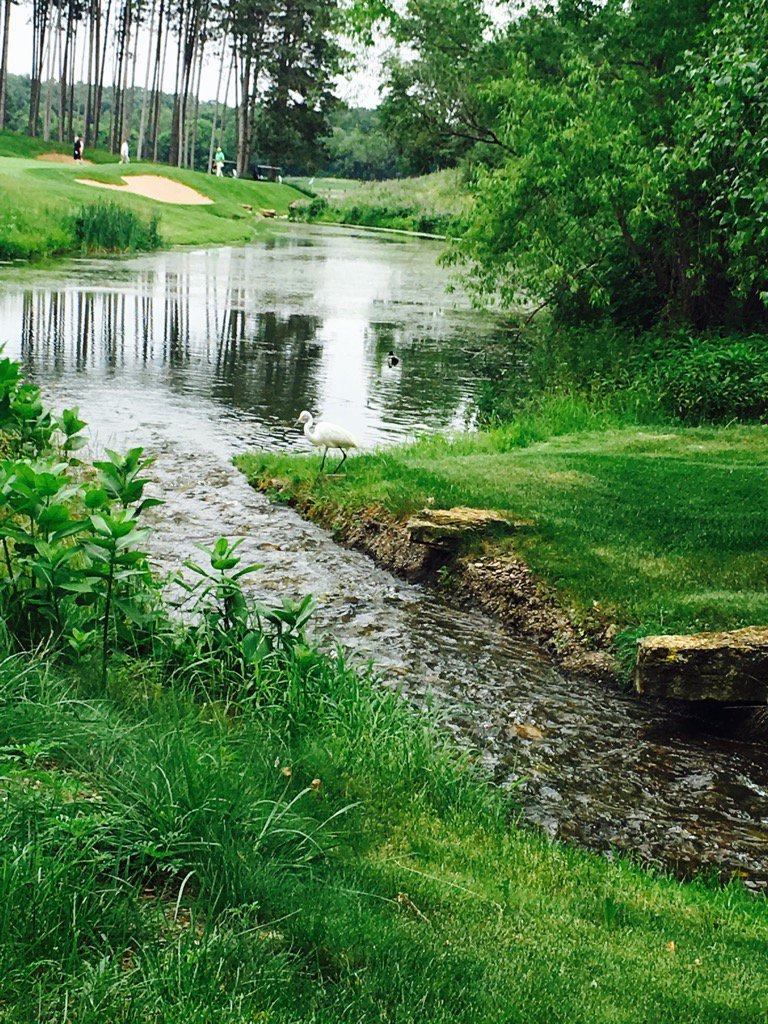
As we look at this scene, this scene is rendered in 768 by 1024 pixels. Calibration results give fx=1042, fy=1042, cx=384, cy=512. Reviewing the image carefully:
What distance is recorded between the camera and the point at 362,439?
14781 mm

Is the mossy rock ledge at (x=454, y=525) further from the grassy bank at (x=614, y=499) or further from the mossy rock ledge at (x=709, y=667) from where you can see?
the mossy rock ledge at (x=709, y=667)

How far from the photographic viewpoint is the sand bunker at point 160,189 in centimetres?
4941

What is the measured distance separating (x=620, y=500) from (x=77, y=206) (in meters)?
30.0

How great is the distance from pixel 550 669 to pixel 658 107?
1290 centimetres

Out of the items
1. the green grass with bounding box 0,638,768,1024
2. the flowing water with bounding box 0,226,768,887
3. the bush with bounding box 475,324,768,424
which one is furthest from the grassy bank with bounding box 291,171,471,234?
the green grass with bounding box 0,638,768,1024

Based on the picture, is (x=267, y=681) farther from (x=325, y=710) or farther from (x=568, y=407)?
(x=568, y=407)

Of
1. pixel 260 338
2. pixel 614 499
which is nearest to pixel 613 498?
pixel 614 499

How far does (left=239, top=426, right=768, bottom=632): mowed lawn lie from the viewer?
8414mm

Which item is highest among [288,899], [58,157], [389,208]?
[58,157]

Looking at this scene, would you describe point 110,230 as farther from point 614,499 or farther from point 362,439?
point 614,499

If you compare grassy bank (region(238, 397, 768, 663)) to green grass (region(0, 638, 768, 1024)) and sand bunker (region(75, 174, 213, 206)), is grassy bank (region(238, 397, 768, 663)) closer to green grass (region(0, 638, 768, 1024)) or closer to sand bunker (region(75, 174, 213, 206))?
green grass (region(0, 638, 768, 1024))

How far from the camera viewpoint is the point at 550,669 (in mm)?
7910

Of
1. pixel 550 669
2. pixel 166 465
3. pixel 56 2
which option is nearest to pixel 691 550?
pixel 550 669

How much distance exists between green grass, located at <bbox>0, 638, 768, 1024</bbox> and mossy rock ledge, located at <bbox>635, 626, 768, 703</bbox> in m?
2.25
